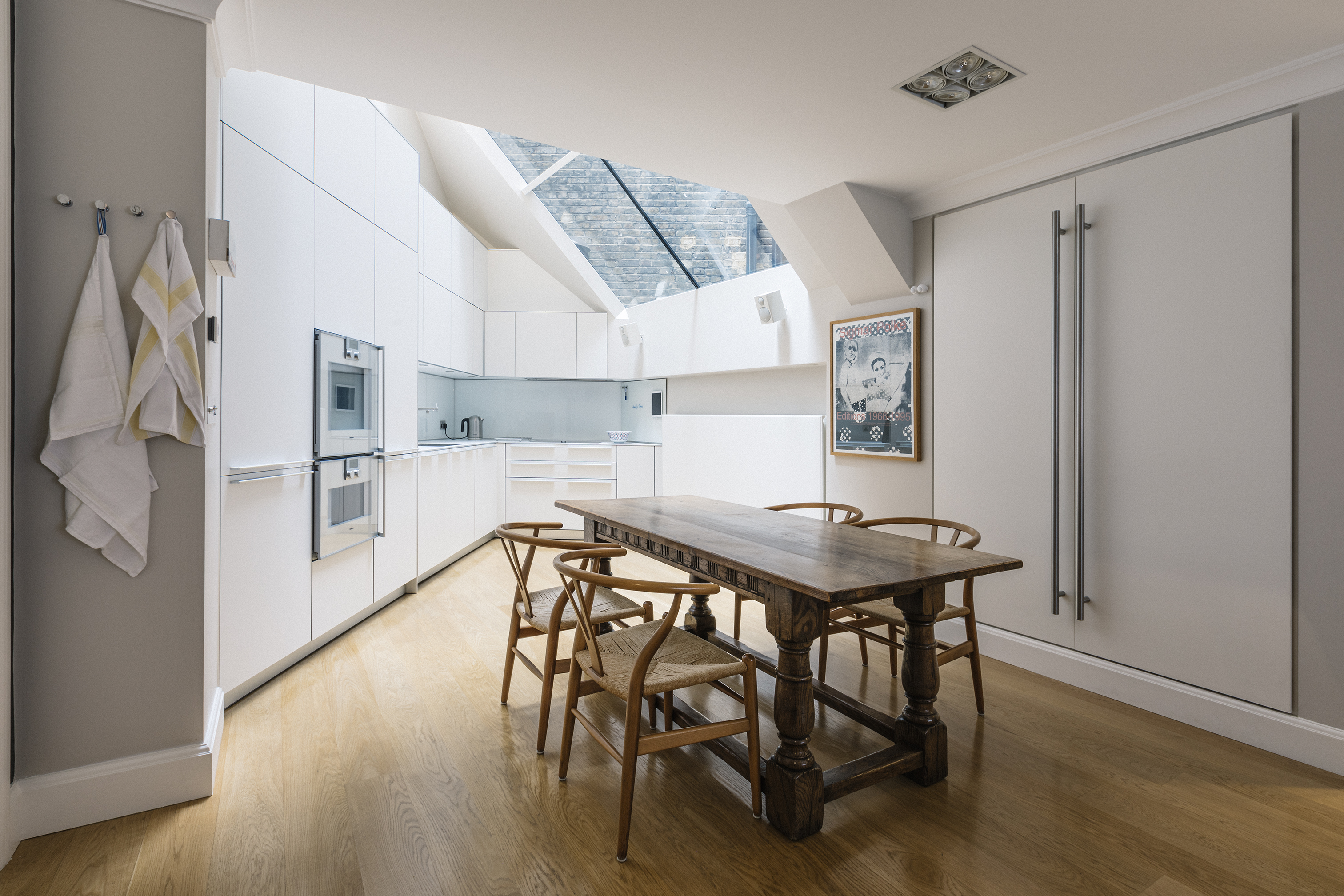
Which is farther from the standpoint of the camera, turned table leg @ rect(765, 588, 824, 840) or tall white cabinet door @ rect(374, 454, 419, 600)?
tall white cabinet door @ rect(374, 454, 419, 600)

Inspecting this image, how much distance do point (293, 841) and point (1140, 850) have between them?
220 cm

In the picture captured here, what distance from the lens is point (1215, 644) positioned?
8.04 ft

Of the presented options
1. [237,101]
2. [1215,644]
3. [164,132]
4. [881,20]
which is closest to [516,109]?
[237,101]

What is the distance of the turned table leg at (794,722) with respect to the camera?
5.68 ft

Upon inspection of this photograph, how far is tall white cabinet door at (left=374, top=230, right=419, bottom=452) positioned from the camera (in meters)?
3.69

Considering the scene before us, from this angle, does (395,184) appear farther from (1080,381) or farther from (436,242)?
(1080,381)

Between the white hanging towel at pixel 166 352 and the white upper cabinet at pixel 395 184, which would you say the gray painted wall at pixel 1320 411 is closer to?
the white hanging towel at pixel 166 352

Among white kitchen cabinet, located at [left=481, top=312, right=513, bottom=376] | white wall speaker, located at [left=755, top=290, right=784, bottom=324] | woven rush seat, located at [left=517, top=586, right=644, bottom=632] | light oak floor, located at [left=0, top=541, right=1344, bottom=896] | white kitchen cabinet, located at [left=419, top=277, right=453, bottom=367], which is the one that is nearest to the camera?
light oak floor, located at [left=0, top=541, right=1344, bottom=896]

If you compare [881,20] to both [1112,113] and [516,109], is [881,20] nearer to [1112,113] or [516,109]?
[1112,113]

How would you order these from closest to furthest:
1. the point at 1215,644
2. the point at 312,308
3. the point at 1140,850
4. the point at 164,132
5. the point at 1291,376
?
1. the point at 1140,850
2. the point at 164,132
3. the point at 1291,376
4. the point at 1215,644
5. the point at 312,308

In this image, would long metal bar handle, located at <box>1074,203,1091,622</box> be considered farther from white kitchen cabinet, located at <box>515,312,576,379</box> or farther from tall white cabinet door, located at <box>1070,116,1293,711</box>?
white kitchen cabinet, located at <box>515,312,576,379</box>

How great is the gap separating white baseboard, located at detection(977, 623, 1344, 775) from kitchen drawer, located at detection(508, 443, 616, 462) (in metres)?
3.58

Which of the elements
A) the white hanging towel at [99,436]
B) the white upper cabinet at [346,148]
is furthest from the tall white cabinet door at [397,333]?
the white hanging towel at [99,436]

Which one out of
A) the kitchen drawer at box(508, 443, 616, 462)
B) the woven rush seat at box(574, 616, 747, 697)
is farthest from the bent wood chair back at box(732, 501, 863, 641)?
the kitchen drawer at box(508, 443, 616, 462)
